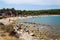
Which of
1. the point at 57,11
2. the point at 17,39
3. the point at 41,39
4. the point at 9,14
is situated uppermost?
the point at 17,39

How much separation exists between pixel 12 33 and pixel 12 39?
11.8 feet

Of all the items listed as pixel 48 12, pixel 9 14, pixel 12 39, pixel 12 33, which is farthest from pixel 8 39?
pixel 48 12

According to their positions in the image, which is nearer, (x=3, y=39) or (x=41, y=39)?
(x=3, y=39)

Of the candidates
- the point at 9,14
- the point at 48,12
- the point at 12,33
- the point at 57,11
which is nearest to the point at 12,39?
the point at 12,33

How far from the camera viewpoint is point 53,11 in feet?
506

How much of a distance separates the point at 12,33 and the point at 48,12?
12730cm

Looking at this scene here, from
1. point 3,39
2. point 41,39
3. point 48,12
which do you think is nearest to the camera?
point 3,39

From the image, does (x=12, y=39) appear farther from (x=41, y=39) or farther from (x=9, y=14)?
(x=9, y=14)

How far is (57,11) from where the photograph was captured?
15575cm

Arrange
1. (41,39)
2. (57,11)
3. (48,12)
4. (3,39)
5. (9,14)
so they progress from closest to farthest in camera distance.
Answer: (3,39) < (41,39) < (9,14) < (48,12) < (57,11)

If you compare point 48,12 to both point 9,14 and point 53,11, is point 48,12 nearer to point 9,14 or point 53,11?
point 53,11

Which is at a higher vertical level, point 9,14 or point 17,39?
point 17,39

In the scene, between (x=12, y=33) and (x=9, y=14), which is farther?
(x=9, y=14)

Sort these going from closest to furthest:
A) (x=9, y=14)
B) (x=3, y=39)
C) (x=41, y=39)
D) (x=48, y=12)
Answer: (x=3, y=39) → (x=41, y=39) → (x=9, y=14) → (x=48, y=12)
